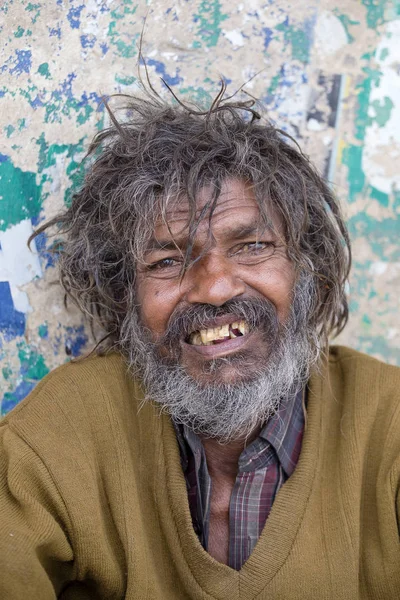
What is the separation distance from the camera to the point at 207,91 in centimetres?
268

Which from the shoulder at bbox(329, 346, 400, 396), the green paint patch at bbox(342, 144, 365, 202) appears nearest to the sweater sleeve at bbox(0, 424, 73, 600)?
the shoulder at bbox(329, 346, 400, 396)

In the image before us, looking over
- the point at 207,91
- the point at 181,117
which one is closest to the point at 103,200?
the point at 181,117

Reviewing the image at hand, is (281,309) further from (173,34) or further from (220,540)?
(173,34)

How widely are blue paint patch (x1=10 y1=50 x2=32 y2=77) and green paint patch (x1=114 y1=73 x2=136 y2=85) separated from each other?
337 millimetres

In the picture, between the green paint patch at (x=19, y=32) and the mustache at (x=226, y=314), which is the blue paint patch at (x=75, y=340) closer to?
the mustache at (x=226, y=314)

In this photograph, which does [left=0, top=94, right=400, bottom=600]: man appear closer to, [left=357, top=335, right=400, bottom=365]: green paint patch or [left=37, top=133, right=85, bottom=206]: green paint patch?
[left=37, top=133, right=85, bottom=206]: green paint patch

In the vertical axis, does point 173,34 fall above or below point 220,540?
above

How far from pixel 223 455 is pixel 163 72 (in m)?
1.46

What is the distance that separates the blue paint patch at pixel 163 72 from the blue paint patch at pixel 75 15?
299 millimetres

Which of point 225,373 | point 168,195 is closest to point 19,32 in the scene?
point 168,195

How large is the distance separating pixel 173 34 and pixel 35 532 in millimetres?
1877

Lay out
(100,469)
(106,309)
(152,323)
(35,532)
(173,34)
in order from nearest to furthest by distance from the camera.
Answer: (35,532) < (100,469) < (152,323) < (106,309) < (173,34)

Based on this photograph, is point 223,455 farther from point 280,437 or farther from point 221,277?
point 221,277

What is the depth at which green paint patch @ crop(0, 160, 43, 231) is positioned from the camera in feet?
7.65
